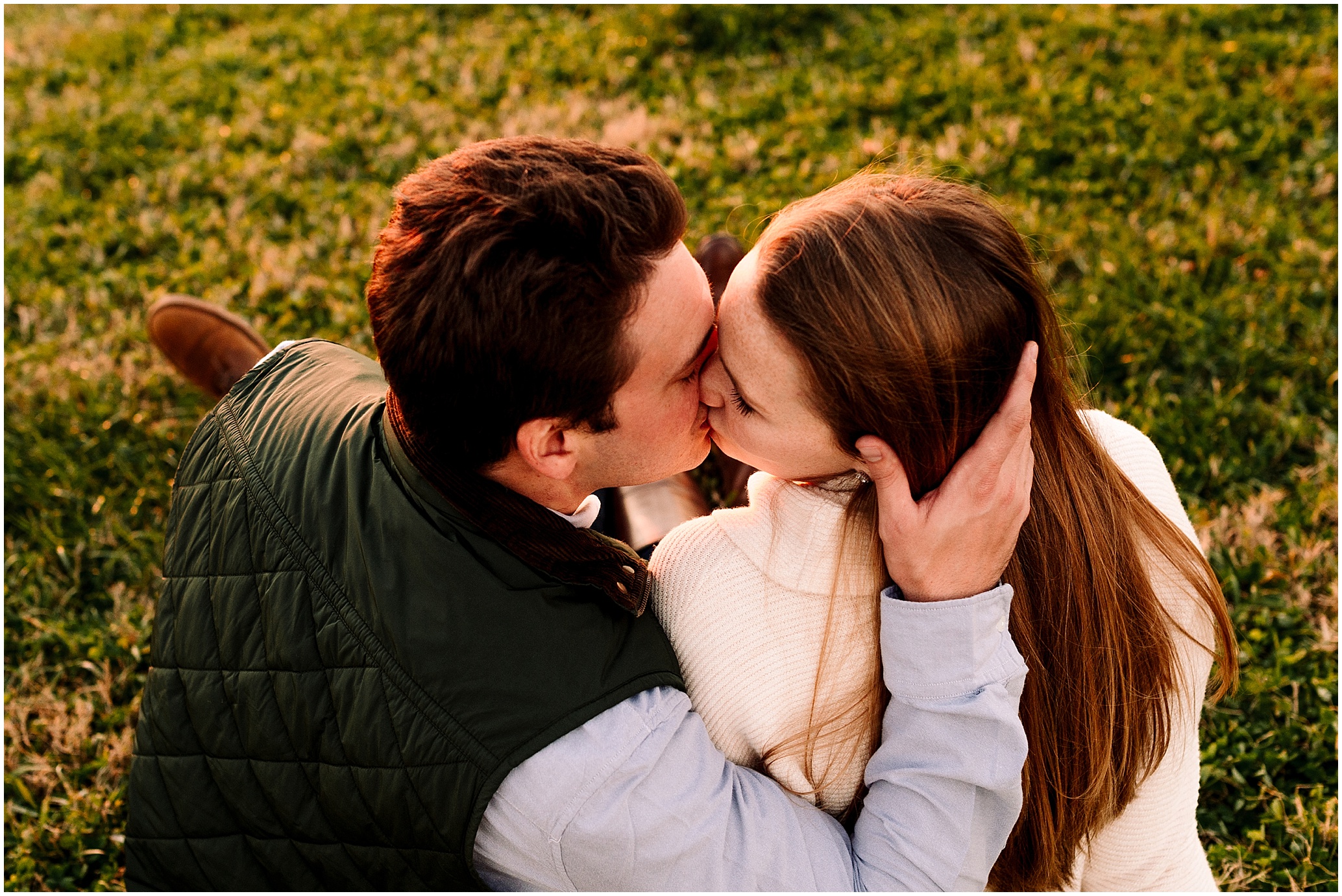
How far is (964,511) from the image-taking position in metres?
2.03

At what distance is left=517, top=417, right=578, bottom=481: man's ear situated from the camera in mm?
2104

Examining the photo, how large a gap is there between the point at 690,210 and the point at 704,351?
124 inches

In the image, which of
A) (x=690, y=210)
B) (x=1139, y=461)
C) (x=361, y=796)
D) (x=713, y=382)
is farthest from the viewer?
(x=690, y=210)

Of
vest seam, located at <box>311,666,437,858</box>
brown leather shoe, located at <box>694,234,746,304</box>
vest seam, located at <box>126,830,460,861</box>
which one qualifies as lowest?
vest seam, located at <box>126,830,460,861</box>

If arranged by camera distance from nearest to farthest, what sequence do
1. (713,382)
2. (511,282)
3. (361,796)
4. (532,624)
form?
(511,282)
(532,624)
(361,796)
(713,382)

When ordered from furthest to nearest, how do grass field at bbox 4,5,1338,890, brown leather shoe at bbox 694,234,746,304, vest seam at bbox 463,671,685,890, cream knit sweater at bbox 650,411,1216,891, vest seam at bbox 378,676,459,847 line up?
brown leather shoe at bbox 694,234,746,304 → grass field at bbox 4,5,1338,890 → cream knit sweater at bbox 650,411,1216,891 → vest seam at bbox 378,676,459,847 → vest seam at bbox 463,671,685,890

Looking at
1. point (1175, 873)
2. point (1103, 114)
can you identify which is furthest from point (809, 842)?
point (1103, 114)

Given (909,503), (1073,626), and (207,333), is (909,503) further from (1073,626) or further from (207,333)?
(207,333)

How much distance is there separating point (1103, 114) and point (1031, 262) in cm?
391

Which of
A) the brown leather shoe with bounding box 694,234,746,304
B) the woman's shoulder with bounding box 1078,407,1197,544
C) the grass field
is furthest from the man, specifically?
the brown leather shoe with bounding box 694,234,746,304

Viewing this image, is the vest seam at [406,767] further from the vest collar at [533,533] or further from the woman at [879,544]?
the woman at [879,544]

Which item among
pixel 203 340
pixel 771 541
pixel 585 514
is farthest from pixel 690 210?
pixel 771 541

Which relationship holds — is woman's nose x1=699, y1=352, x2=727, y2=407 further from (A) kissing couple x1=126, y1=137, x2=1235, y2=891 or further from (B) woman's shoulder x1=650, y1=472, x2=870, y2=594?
(B) woman's shoulder x1=650, y1=472, x2=870, y2=594

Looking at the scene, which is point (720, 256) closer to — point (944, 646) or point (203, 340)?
point (203, 340)
